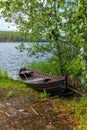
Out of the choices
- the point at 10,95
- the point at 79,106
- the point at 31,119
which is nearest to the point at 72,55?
the point at 10,95

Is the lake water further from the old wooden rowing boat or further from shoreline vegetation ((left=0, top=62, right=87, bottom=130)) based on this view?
shoreline vegetation ((left=0, top=62, right=87, bottom=130))

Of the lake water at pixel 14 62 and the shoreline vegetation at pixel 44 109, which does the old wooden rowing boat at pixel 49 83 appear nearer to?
the shoreline vegetation at pixel 44 109

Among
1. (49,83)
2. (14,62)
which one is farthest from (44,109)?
(14,62)

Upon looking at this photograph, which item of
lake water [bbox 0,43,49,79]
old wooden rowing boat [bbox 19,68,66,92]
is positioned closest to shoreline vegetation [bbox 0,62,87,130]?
old wooden rowing boat [bbox 19,68,66,92]

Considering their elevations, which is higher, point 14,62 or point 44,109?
point 44,109

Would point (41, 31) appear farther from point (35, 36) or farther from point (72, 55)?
point (72, 55)

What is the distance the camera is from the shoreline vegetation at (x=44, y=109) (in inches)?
369

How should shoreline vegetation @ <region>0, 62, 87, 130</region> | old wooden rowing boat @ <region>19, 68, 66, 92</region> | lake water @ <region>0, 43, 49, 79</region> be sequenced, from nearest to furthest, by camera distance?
shoreline vegetation @ <region>0, 62, 87, 130</region> → old wooden rowing boat @ <region>19, 68, 66, 92</region> → lake water @ <region>0, 43, 49, 79</region>

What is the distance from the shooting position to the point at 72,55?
14.7m

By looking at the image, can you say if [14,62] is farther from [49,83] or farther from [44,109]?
[44,109]

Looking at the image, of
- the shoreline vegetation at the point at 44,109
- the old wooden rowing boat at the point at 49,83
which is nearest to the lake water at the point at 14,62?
the old wooden rowing boat at the point at 49,83

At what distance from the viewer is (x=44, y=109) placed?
10891 mm

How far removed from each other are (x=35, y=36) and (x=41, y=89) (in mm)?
2273

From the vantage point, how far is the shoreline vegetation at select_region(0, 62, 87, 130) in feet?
30.8
